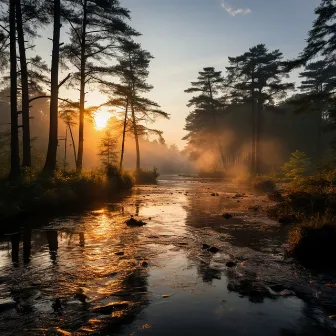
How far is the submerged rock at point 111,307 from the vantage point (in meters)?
4.08

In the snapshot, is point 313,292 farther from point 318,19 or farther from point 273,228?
point 318,19

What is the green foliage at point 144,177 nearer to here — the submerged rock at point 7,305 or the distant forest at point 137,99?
the distant forest at point 137,99

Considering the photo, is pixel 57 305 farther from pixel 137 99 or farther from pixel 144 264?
pixel 137 99

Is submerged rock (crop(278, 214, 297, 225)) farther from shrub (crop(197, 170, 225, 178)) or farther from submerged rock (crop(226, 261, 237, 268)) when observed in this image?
shrub (crop(197, 170, 225, 178))

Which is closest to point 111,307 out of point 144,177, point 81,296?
point 81,296

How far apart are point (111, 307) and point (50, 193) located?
32.3 feet

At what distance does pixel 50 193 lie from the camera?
1287 centimetres

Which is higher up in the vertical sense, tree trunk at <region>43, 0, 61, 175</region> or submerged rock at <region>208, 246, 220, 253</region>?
tree trunk at <region>43, 0, 61, 175</region>

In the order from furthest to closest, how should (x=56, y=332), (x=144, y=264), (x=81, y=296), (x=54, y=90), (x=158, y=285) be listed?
(x=54, y=90) < (x=144, y=264) < (x=158, y=285) < (x=81, y=296) < (x=56, y=332)

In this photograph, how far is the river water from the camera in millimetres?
3793

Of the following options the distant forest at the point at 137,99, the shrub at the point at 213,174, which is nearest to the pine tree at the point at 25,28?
the distant forest at the point at 137,99

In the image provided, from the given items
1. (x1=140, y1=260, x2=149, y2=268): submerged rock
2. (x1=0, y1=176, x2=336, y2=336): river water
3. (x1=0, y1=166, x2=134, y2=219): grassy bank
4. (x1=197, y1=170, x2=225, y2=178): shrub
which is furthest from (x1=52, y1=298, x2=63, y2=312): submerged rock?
(x1=197, y1=170, x2=225, y2=178): shrub

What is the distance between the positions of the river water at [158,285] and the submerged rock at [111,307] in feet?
0.05

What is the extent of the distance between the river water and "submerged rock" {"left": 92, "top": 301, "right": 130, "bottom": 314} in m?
0.02
